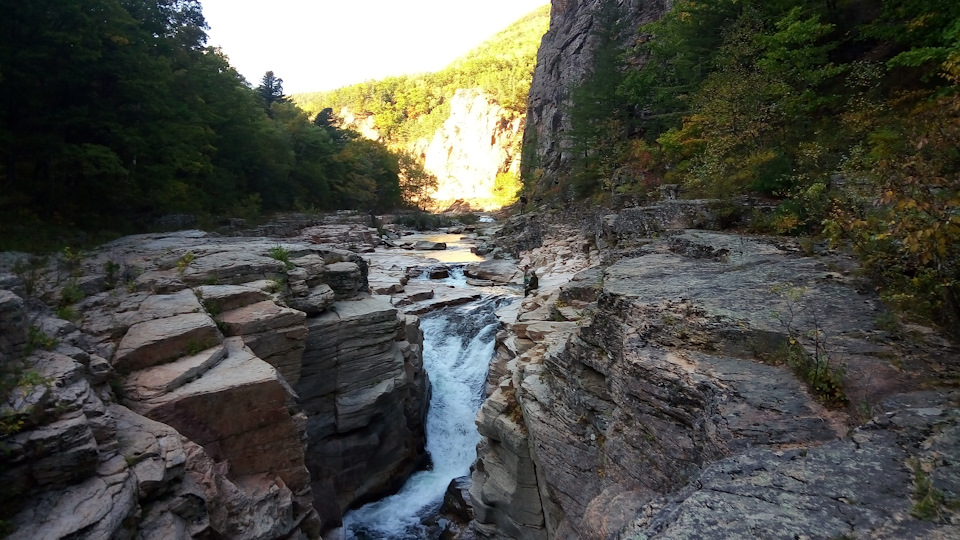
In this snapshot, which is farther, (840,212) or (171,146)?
(171,146)

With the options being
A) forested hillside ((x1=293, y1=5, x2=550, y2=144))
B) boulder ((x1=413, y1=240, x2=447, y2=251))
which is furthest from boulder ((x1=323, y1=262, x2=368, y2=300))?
forested hillside ((x1=293, y1=5, x2=550, y2=144))

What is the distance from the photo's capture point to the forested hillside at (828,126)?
4.42 metres

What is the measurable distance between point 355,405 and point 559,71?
47365mm

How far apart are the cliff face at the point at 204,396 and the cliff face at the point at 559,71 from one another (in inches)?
1194

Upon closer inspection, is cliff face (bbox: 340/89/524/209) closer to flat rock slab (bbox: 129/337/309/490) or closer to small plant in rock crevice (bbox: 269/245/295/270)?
small plant in rock crevice (bbox: 269/245/295/270)

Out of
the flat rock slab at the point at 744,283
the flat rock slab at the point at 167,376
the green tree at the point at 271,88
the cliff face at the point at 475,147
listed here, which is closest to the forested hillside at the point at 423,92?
the cliff face at the point at 475,147

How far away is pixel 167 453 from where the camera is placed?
19.8ft

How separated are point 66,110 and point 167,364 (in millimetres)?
14670

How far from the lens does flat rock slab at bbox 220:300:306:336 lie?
9.65 m

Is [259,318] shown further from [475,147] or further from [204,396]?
[475,147]

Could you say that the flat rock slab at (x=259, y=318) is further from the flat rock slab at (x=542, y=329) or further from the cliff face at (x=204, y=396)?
the flat rock slab at (x=542, y=329)

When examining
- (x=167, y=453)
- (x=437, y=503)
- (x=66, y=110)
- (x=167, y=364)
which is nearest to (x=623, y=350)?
(x=167, y=453)

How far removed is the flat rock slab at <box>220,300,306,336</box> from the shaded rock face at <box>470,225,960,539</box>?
4.85 m

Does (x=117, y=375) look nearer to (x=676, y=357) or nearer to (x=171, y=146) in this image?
(x=676, y=357)
